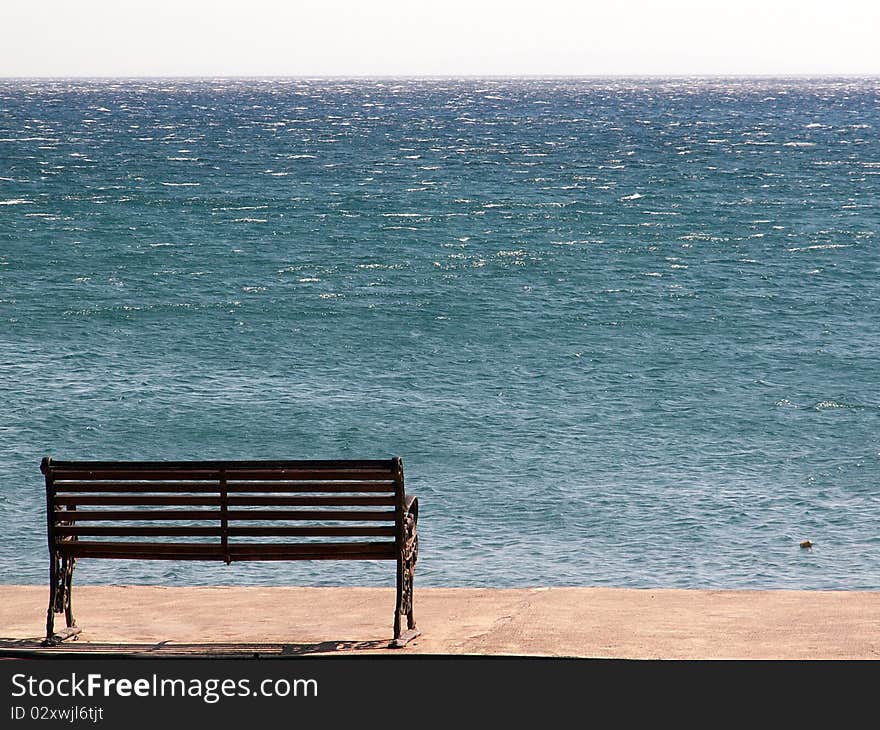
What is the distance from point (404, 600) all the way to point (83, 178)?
6780 centimetres

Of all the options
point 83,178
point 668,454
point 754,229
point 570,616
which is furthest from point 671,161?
point 570,616

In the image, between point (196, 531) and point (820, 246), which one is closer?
point (196, 531)

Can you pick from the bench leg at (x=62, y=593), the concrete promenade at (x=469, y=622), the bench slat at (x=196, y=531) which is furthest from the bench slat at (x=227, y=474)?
the concrete promenade at (x=469, y=622)

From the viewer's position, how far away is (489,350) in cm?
3253

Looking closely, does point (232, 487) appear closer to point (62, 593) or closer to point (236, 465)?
point (236, 465)

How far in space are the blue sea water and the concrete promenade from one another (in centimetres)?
396

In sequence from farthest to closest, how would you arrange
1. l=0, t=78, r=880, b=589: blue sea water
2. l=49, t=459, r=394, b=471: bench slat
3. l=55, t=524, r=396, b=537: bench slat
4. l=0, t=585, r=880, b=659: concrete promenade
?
1. l=0, t=78, r=880, b=589: blue sea water
2. l=55, t=524, r=396, b=537: bench slat
3. l=49, t=459, r=394, b=471: bench slat
4. l=0, t=585, r=880, b=659: concrete promenade

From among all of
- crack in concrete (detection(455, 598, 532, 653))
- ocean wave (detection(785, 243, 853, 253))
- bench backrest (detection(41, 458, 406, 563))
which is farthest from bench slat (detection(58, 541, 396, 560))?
ocean wave (detection(785, 243, 853, 253))

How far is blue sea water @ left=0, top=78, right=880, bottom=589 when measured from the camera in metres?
16.1

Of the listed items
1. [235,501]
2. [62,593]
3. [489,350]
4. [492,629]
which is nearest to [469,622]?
[492,629]

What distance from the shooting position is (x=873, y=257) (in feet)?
160

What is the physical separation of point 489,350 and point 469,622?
23972 mm

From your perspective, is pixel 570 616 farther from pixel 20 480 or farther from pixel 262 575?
pixel 20 480

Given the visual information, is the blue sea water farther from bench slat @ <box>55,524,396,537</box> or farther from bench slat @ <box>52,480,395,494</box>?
bench slat @ <box>52,480,395,494</box>
